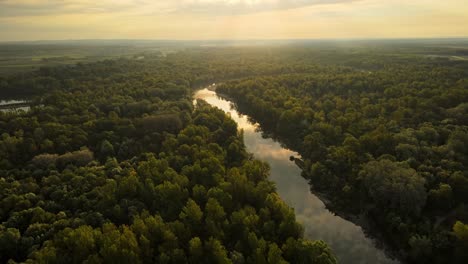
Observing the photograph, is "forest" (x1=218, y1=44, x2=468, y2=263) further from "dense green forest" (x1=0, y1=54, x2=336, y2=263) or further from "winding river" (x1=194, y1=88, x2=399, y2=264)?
"dense green forest" (x1=0, y1=54, x2=336, y2=263)

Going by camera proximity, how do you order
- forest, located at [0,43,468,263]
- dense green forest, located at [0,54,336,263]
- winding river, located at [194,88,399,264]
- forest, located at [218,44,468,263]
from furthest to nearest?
forest, located at [218,44,468,263] → winding river, located at [194,88,399,264] → forest, located at [0,43,468,263] → dense green forest, located at [0,54,336,263]

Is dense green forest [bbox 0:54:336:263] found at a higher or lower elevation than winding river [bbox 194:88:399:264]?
higher

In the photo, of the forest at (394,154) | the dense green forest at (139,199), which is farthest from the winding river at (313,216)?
the dense green forest at (139,199)

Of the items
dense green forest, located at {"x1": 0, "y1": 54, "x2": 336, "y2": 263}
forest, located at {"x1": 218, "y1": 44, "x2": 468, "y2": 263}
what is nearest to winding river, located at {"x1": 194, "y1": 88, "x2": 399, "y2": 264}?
forest, located at {"x1": 218, "y1": 44, "x2": 468, "y2": 263}

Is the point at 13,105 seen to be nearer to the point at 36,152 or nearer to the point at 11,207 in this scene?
the point at 36,152

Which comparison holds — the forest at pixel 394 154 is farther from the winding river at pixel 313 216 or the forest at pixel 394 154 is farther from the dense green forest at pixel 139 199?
the dense green forest at pixel 139 199

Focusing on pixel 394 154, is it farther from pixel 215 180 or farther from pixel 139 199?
pixel 139 199
